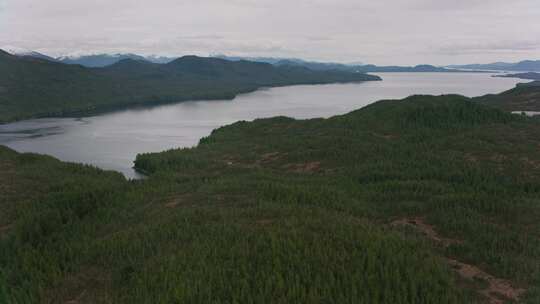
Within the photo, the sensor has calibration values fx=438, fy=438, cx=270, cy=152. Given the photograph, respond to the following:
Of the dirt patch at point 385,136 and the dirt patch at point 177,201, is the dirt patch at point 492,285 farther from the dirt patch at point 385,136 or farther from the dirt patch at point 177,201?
the dirt patch at point 385,136

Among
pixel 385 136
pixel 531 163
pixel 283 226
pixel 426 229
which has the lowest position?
pixel 426 229

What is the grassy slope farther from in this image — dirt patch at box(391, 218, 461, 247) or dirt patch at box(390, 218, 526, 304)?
dirt patch at box(390, 218, 526, 304)

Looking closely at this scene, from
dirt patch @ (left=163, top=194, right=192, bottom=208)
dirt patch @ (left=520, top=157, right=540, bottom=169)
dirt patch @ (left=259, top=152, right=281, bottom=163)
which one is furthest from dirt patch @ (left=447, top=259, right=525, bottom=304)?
dirt patch @ (left=259, top=152, right=281, bottom=163)

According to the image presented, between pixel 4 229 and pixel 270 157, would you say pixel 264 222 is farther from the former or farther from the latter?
pixel 270 157

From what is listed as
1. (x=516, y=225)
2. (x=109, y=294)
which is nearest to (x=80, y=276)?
(x=109, y=294)

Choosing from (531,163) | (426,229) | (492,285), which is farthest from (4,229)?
(531,163)
